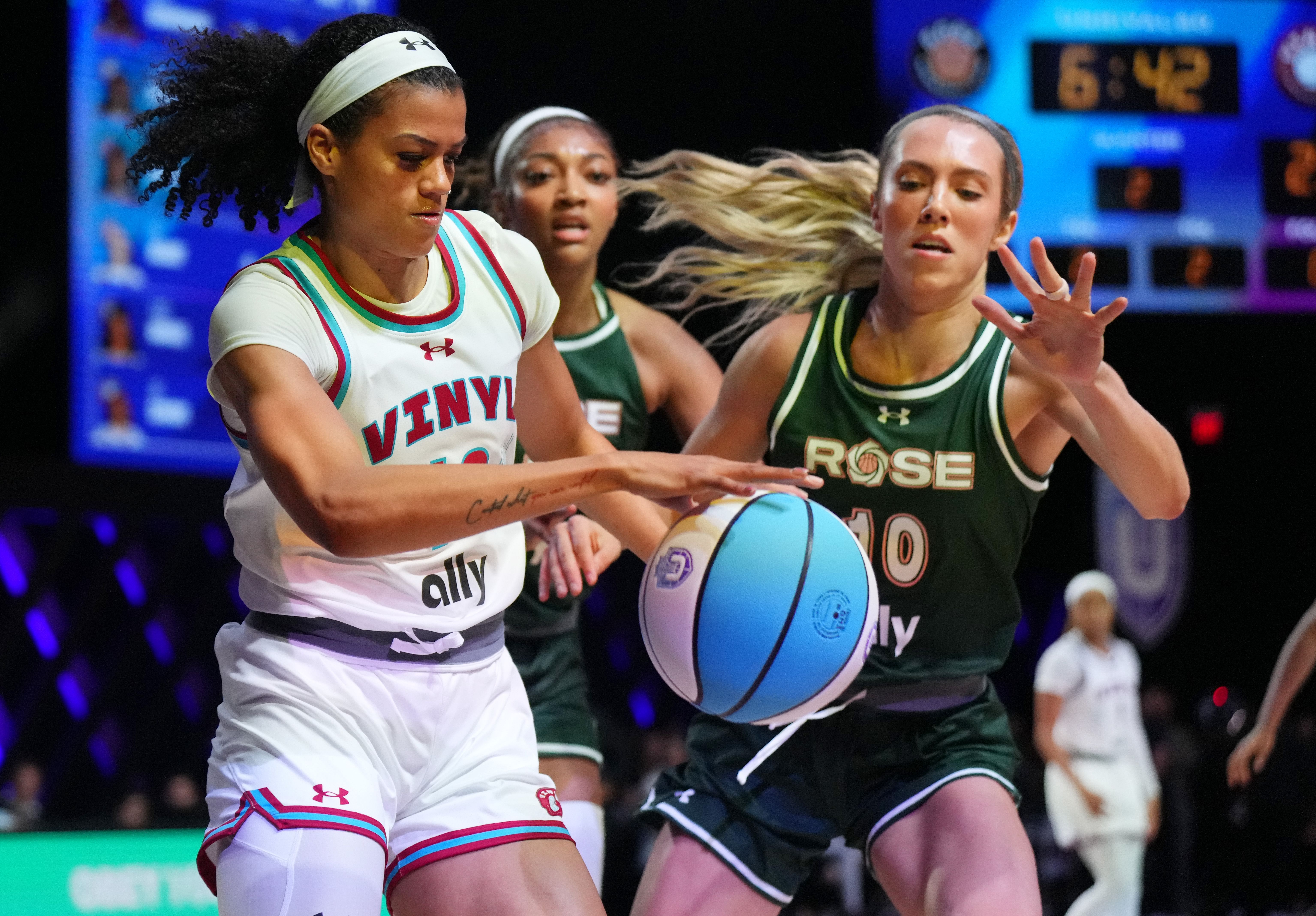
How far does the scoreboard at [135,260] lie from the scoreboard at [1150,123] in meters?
3.38

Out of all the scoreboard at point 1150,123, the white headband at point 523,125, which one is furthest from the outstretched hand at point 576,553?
the scoreboard at point 1150,123

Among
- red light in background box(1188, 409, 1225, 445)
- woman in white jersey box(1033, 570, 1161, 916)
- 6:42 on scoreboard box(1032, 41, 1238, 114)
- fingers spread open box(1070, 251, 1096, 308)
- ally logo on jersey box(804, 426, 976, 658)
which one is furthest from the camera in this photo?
red light in background box(1188, 409, 1225, 445)

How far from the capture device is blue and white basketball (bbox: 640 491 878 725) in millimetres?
2887

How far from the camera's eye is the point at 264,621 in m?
2.67

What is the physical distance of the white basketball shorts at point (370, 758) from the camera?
251cm

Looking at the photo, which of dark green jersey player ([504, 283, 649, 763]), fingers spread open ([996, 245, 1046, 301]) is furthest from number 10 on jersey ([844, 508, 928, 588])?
dark green jersey player ([504, 283, 649, 763])

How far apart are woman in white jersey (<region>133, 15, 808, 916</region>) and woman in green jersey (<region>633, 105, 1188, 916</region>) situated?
70cm

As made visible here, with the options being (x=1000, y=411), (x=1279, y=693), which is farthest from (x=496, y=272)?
(x=1279, y=693)

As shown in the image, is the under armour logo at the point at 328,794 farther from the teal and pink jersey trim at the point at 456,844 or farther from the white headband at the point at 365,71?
the white headband at the point at 365,71

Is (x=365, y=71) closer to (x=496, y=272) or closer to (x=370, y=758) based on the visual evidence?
(x=496, y=272)

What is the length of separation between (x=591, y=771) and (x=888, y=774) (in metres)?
1.23

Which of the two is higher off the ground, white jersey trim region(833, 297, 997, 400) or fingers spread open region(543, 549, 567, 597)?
white jersey trim region(833, 297, 997, 400)

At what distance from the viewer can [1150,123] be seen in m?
9.02

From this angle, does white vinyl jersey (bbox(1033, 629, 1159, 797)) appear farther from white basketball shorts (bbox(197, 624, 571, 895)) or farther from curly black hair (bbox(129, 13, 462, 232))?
curly black hair (bbox(129, 13, 462, 232))
